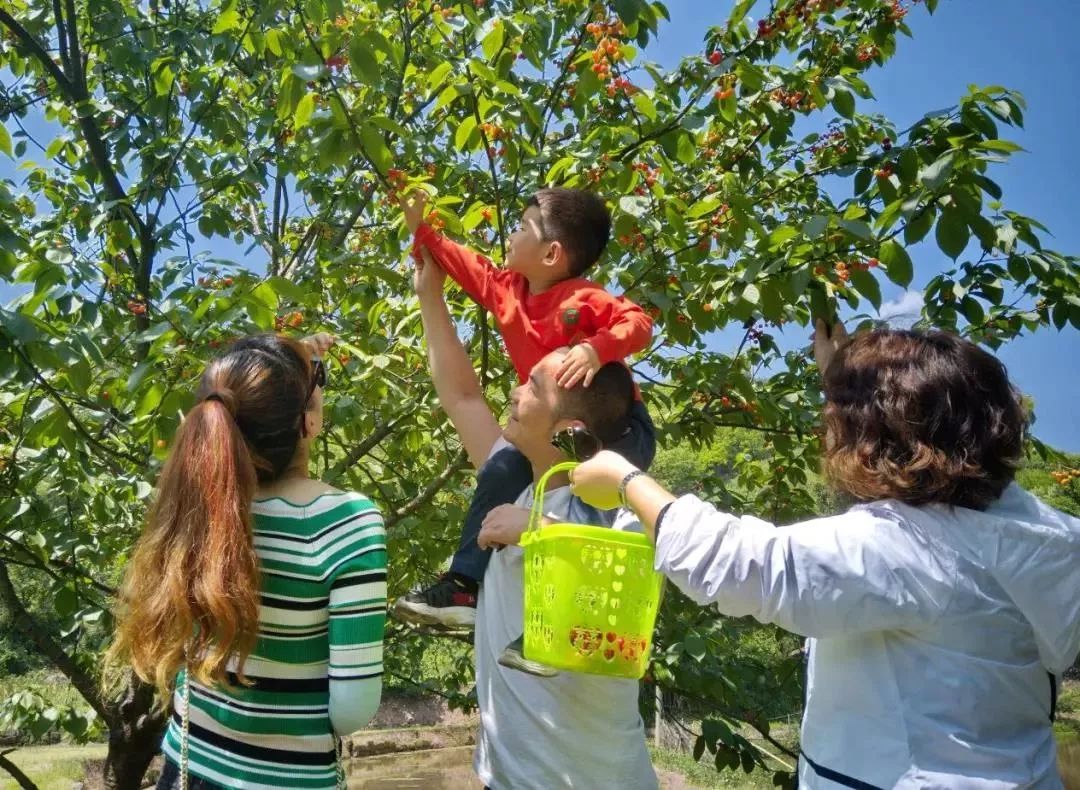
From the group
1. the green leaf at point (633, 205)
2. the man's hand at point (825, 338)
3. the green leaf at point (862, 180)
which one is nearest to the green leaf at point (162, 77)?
the green leaf at point (633, 205)

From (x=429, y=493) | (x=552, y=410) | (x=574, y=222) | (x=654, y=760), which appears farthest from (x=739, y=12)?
(x=654, y=760)

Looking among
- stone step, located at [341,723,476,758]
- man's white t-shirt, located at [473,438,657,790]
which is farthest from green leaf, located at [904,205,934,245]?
stone step, located at [341,723,476,758]

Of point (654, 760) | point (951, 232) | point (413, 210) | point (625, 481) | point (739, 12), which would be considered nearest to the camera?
point (625, 481)

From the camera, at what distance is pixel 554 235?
7.03 ft

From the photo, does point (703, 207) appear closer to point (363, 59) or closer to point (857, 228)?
point (857, 228)

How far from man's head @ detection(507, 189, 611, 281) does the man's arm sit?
21 cm

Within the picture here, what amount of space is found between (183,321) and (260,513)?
95cm

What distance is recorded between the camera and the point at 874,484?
113 centimetres

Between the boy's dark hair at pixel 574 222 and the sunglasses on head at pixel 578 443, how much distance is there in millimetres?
774

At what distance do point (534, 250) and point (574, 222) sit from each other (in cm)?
12

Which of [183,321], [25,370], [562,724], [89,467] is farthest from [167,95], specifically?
[562,724]

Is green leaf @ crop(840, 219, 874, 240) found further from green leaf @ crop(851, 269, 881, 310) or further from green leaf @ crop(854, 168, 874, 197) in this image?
green leaf @ crop(854, 168, 874, 197)

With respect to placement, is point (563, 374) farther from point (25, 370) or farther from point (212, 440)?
point (25, 370)

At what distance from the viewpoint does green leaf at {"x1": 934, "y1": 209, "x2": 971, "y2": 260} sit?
1.92m
